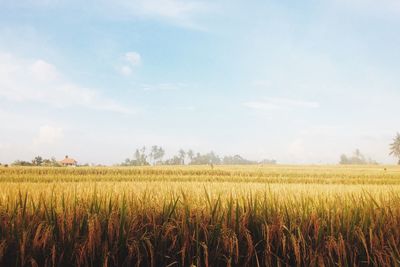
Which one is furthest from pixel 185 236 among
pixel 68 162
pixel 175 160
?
pixel 175 160

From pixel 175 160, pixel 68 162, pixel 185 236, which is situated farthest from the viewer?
pixel 175 160

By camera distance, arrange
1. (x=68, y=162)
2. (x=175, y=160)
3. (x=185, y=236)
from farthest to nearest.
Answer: (x=175, y=160)
(x=68, y=162)
(x=185, y=236)

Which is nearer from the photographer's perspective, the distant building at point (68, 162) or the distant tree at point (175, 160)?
the distant building at point (68, 162)

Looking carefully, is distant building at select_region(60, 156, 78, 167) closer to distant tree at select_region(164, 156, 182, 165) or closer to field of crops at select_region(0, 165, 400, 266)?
distant tree at select_region(164, 156, 182, 165)

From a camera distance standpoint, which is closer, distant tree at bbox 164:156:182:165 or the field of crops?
the field of crops

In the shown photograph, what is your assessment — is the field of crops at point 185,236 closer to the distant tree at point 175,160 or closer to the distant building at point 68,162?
the distant building at point 68,162

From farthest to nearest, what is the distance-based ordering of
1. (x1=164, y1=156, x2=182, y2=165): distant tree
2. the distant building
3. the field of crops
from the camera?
(x1=164, y1=156, x2=182, y2=165): distant tree, the distant building, the field of crops

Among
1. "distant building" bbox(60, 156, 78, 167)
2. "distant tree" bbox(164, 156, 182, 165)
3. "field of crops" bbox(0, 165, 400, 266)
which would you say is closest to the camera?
"field of crops" bbox(0, 165, 400, 266)

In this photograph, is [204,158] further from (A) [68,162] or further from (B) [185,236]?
(B) [185,236]

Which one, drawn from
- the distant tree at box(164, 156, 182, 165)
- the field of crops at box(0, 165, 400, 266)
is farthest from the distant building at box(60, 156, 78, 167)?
the field of crops at box(0, 165, 400, 266)

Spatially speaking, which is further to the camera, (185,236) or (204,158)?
(204,158)

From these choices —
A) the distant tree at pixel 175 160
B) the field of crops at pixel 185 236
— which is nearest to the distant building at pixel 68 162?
the distant tree at pixel 175 160

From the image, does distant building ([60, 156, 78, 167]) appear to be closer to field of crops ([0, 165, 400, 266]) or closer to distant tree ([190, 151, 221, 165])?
distant tree ([190, 151, 221, 165])

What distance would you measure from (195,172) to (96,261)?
2219 centimetres
